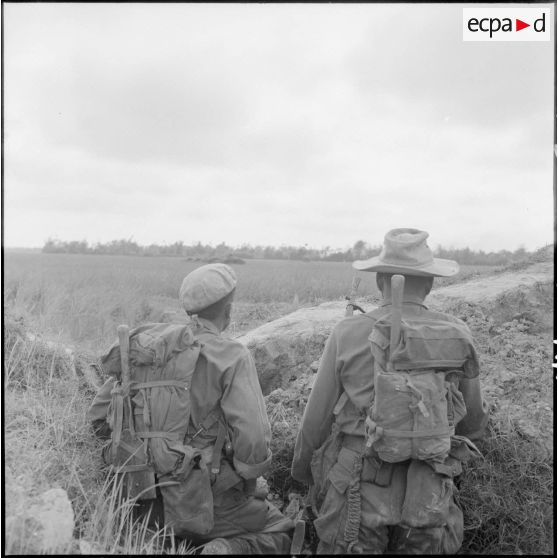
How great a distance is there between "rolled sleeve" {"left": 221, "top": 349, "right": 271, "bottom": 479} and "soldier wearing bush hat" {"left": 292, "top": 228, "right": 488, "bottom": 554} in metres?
0.29

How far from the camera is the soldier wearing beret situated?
330cm

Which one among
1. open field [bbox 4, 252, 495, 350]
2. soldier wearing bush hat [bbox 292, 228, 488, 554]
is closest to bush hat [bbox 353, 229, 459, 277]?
soldier wearing bush hat [bbox 292, 228, 488, 554]

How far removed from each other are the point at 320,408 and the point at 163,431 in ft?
3.02

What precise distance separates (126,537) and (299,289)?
12960 mm

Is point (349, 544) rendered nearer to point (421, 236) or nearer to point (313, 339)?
point (421, 236)

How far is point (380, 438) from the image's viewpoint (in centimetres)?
292

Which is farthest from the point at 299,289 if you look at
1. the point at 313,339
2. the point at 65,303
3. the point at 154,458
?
the point at 154,458

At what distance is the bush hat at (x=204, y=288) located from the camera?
3.49 metres

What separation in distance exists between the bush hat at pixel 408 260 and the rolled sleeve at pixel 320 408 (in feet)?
1.60

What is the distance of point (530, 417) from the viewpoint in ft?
13.7

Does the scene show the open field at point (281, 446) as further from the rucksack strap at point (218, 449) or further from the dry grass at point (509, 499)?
the rucksack strap at point (218, 449)

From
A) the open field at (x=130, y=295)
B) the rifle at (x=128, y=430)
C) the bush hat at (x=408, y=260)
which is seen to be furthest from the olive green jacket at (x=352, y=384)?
the open field at (x=130, y=295)

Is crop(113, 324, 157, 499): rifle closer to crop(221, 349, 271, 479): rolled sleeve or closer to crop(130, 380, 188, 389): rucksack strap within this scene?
crop(130, 380, 188, 389): rucksack strap

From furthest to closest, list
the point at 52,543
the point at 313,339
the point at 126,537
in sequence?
the point at 313,339 < the point at 126,537 < the point at 52,543
